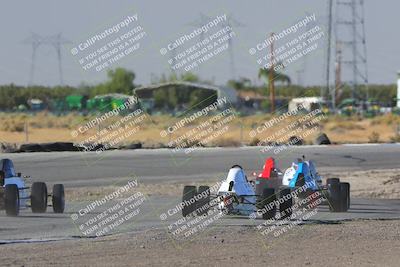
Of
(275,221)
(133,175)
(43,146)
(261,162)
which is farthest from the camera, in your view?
(43,146)

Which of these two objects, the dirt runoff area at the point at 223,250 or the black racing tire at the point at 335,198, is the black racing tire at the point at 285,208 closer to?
the dirt runoff area at the point at 223,250

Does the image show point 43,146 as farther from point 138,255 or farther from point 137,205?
point 138,255

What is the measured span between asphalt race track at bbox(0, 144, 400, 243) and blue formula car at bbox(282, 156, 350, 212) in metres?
0.35

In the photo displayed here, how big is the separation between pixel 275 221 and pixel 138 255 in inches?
212

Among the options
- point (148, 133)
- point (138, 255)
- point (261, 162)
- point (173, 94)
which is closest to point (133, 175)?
point (261, 162)

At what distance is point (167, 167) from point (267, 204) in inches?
648

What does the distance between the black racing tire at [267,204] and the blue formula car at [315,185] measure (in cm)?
251

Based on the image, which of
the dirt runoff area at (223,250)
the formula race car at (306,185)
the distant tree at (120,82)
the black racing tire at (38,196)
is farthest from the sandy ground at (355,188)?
the distant tree at (120,82)

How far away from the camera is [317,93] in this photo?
11619 cm

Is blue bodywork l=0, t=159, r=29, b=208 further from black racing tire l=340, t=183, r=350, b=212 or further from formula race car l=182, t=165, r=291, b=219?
black racing tire l=340, t=183, r=350, b=212

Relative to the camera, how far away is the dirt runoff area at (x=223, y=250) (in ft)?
46.4

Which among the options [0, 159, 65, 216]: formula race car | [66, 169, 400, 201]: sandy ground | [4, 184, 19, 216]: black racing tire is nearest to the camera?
[4, 184, 19, 216]: black racing tire

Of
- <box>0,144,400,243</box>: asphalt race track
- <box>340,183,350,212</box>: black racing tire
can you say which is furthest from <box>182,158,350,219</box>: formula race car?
<box>340,183,350,212</box>: black racing tire

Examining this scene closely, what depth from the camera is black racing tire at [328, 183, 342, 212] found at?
2284cm
